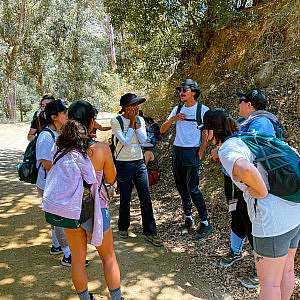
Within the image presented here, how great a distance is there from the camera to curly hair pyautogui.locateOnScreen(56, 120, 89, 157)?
289 cm

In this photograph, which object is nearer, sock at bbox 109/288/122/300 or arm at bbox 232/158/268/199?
arm at bbox 232/158/268/199

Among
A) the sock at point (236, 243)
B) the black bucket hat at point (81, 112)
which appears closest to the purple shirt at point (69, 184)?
the black bucket hat at point (81, 112)

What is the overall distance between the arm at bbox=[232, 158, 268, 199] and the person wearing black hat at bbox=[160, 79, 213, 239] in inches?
96.6

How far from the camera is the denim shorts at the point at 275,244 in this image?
2537mm

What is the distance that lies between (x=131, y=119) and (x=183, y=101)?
2.34ft

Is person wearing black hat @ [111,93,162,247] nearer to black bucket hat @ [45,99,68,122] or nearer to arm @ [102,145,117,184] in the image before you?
black bucket hat @ [45,99,68,122]

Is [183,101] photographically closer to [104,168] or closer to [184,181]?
[184,181]

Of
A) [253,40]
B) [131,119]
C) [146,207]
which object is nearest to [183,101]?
[131,119]

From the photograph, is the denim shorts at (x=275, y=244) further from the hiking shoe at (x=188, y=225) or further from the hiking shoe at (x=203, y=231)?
the hiking shoe at (x=188, y=225)

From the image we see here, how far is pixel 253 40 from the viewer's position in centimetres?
796

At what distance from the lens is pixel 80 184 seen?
9.53 feet

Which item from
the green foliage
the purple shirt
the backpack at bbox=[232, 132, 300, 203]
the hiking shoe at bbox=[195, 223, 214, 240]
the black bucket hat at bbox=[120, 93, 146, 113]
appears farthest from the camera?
the green foliage

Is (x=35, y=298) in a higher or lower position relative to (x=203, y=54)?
lower

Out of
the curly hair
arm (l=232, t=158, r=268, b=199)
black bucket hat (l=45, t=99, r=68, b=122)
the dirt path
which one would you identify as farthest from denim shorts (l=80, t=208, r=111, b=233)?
black bucket hat (l=45, t=99, r=68, b=122)
